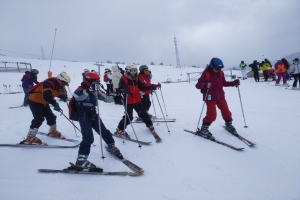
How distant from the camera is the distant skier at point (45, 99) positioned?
3.99 meters

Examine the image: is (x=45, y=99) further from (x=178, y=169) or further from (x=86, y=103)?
(x=178, y=169)

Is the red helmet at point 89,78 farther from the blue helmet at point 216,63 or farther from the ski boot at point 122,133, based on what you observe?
the blue helmet at point 216,63

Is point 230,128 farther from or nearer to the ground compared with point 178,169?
farther from the ground

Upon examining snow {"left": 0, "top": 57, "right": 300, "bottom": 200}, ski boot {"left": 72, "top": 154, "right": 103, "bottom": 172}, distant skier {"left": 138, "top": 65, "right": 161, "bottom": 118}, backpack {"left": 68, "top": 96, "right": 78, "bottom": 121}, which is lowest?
snow {"left": 0, "top": 57, "right": 300, "bottom": 200}

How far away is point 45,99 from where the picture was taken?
3.93m

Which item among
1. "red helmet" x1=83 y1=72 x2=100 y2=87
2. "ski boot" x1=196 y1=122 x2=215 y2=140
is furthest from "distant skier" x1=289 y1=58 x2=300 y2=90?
"red helmet" x1=83 y1=72 x2=100 y2=87

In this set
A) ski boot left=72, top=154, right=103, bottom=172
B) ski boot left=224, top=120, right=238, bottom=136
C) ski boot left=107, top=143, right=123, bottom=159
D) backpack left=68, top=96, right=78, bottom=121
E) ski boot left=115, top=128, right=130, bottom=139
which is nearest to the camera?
ski boot left=72, top=154, right=103, bottom=172

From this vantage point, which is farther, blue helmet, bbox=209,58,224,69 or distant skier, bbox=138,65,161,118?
distant skier, bbox=138,65,161,118

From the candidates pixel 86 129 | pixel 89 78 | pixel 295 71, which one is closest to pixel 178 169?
pixel 86 129

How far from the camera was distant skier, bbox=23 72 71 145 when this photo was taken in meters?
3.99

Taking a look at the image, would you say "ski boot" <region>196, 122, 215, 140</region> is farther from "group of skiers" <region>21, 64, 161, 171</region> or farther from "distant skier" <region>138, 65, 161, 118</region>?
"distant skier" <region>138, 65, 161, 118</region>

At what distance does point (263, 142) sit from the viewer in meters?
4.08

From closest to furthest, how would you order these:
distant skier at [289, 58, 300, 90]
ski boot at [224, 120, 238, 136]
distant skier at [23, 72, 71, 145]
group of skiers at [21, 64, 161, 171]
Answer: group of skiers at [21, 64, 161, 171]
distant skier at [23, 72, 71, 145]
ski boot at [224, 120, 238, 136]
distant skier at [289, 58, 300, 90]

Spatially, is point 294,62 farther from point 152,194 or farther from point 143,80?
point 152,194
